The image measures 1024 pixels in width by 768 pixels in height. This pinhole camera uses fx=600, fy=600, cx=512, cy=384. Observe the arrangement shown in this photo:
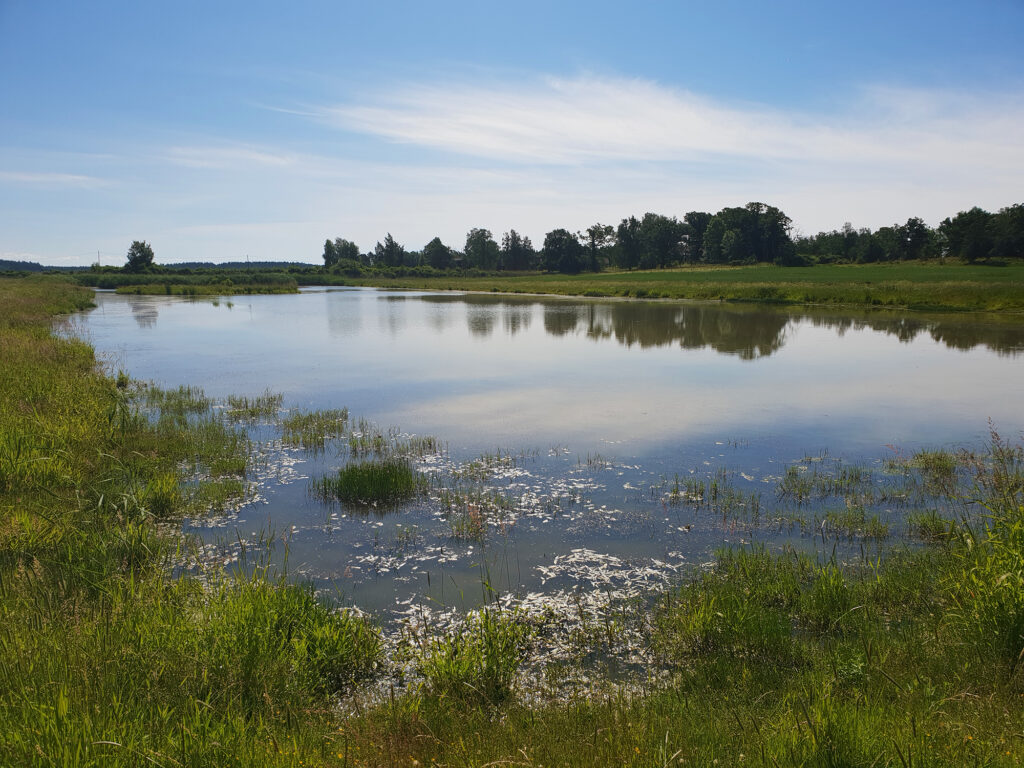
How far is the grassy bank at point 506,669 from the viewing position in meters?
3.22

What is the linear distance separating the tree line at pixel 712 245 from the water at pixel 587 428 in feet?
243

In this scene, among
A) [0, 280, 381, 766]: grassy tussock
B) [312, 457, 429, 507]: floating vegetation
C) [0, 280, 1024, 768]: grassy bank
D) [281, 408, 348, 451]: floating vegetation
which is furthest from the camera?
[281, 408, 348, 451]: floating vegetation

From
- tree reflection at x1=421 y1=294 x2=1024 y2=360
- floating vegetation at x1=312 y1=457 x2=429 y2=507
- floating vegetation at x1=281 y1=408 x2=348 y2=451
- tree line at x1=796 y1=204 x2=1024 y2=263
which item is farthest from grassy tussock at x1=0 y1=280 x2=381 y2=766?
tree line at x1=796 y1=204 x2=1024 y2=263

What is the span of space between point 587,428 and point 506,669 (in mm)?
8162

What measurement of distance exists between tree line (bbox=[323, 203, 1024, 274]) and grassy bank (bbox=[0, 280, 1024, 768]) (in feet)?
329

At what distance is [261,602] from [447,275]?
133 m

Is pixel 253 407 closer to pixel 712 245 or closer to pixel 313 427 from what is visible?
pixel 313 427

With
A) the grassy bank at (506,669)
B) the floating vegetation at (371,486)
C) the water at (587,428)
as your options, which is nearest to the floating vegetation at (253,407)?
the water at (587,428)

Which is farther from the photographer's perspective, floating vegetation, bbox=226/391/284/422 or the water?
floating vegetation, bbox=226/391/284/422

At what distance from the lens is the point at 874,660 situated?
4582mm

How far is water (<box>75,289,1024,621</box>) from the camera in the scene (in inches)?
274

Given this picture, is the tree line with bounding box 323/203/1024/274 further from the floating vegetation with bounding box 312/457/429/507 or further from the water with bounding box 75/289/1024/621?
the floating vegetation with bounding box 312/457/429/507

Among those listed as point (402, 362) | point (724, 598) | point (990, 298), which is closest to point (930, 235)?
point (990, 298)

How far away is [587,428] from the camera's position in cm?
1259
